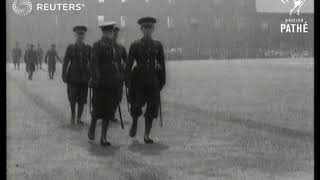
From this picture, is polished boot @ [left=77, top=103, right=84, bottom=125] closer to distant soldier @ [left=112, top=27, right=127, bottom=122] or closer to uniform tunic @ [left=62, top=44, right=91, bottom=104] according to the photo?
uniform tunic @ [left=62, top=44, right=91, bottom=104]

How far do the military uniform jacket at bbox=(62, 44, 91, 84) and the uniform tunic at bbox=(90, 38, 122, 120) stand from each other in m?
1.53

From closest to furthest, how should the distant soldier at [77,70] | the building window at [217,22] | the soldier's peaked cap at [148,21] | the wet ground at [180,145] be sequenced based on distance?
the wet ground at [180,145] < the soldier's peaked cap at [148,21] < the distant soldier at [77,70] < the building window at [217,22]

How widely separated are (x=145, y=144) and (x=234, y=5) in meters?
27.4

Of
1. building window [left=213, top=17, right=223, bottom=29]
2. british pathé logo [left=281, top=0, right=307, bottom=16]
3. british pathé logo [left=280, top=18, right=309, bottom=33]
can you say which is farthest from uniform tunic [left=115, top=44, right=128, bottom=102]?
building window [left=213, top=17, right=223, bottom=29]

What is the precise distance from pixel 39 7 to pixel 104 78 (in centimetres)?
133

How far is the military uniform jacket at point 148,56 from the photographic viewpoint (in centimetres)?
716

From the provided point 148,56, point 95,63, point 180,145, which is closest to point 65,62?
point 95,63

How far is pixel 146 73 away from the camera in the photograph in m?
7.29

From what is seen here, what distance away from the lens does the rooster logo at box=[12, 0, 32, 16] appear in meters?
7.03

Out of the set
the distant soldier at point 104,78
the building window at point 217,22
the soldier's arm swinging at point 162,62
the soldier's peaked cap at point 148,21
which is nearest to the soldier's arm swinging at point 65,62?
the distant soldier at point 104,78

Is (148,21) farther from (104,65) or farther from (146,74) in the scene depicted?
(104,65)

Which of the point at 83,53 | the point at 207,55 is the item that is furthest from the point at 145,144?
the point at 207,55

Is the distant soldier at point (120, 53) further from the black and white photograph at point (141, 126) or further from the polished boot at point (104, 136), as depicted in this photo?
the polished boot at point (104, 136)

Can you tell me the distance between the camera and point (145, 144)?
7430mm
